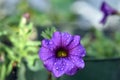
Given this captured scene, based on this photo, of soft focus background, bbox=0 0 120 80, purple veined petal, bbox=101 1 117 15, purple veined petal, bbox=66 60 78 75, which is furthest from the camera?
purple veined petal, bbox=101 1 117 15

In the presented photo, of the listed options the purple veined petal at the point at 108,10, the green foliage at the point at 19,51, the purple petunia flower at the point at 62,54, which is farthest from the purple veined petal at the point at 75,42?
the purple veined petal at the point at 108,10

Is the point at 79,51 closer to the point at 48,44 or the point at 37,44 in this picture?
the point at 48,44

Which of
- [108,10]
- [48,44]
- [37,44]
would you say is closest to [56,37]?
[48,44]

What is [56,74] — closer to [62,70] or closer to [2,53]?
[62,70]

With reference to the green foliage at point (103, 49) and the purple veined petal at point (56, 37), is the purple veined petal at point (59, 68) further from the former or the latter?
the green foliage at point (103, 49)

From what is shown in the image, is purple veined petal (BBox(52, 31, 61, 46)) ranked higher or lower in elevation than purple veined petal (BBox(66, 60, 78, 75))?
higher

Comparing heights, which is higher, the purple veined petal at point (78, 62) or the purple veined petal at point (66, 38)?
the purple veined petal at point (66, 38)

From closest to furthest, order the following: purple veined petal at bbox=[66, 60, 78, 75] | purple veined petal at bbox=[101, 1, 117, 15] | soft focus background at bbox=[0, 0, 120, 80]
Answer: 1. purple veined petal at bbox=[66, 60, 78, 75]
2. soft focus background at bbox=[0, 0, 120, 80]
3. purple veined petal at bbox=[101, 1, 117, 15]

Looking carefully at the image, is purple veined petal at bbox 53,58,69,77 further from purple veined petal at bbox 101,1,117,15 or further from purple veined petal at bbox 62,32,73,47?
purple veined petal at bbox 101,1,117,15

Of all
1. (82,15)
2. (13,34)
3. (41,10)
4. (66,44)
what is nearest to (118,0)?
(82,15)

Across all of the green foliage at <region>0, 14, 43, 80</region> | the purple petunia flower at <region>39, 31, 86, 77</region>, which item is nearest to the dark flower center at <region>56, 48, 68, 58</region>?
the purple petunia flower at <region>39, 31, 86, 77</region>
